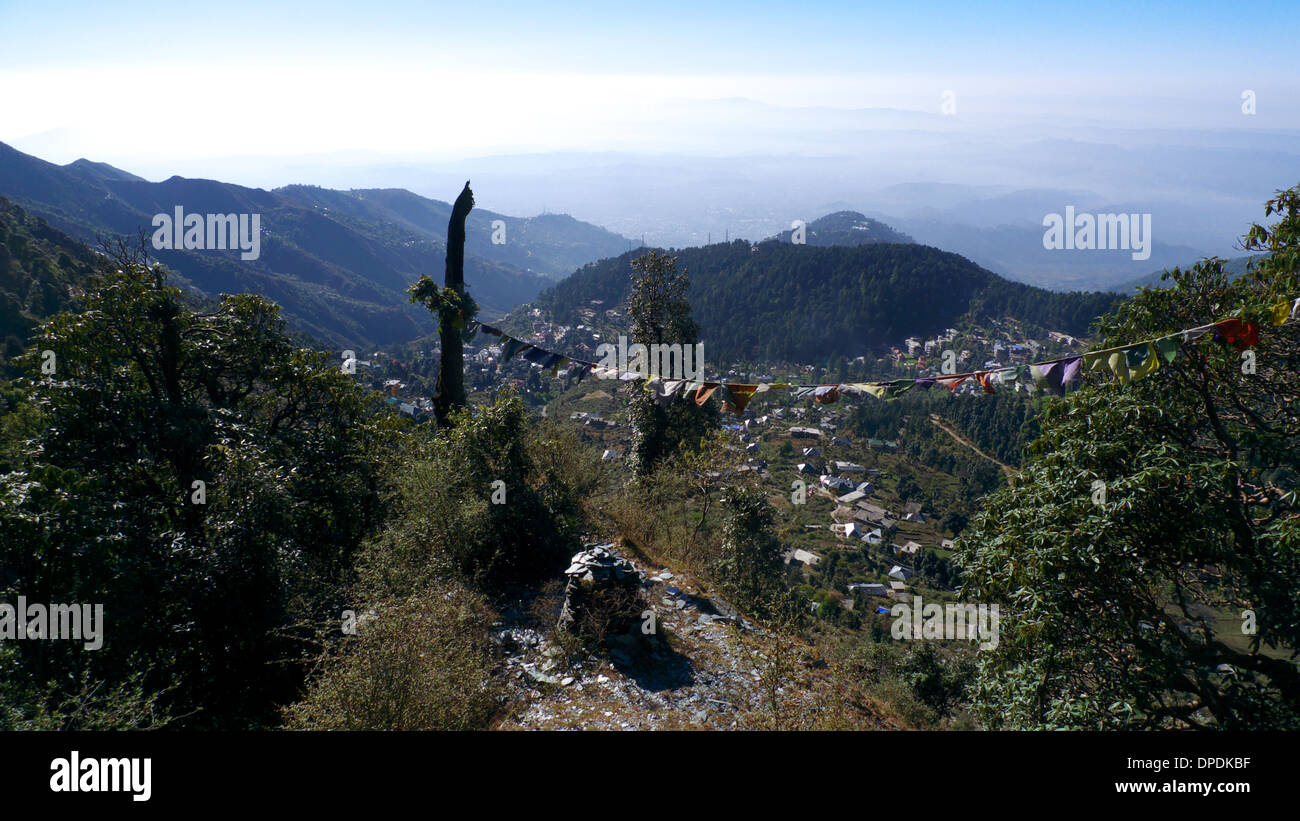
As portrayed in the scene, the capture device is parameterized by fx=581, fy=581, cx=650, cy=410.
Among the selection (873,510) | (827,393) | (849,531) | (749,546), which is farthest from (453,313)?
(873,510)

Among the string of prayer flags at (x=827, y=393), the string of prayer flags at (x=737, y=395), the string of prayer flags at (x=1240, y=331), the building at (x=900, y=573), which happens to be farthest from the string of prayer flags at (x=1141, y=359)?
the building at (x=900, y=573)

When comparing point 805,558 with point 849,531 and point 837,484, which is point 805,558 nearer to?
point 849,531

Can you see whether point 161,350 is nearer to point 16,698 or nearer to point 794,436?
point 16,698

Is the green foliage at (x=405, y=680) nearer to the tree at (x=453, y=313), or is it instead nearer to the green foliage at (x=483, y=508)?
the green foliage at (x=483, y=508)

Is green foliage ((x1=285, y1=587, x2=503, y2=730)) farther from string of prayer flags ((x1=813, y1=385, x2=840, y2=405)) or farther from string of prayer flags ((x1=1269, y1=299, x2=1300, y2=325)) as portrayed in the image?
string of prayer flags ((x1=1269, y1=299, x2=1300, y2=325))

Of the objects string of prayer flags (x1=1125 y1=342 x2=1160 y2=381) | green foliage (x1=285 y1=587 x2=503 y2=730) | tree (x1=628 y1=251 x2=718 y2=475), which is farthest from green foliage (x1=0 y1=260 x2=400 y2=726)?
string of prayer flags (x1=1125 y1=342 x2=1160 y2=381)
